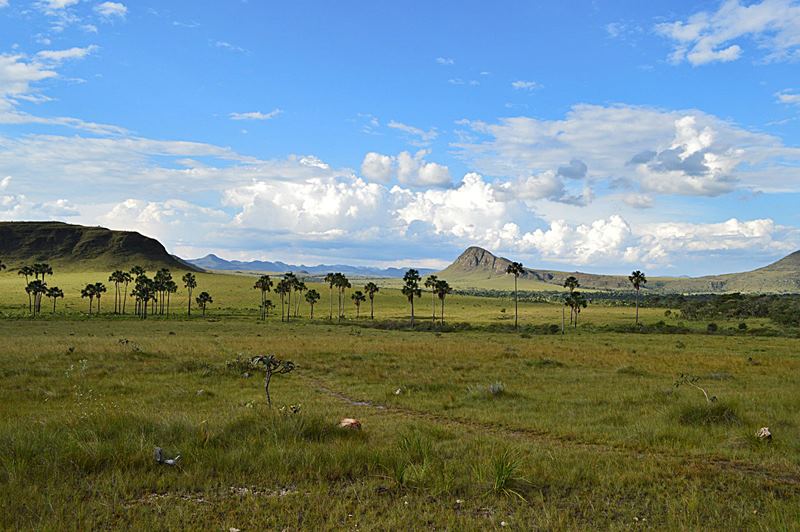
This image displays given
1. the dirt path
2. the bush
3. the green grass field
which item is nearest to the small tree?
the green grass field

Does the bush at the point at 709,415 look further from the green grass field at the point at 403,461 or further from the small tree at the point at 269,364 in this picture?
the small tree at the point at 269,364

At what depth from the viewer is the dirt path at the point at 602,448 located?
9.63m

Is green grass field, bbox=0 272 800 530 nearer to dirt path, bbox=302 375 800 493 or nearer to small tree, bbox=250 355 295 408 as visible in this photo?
dirt path, bbox=302 375 800 493

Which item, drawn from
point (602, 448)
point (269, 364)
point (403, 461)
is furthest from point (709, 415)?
point (269, 364)

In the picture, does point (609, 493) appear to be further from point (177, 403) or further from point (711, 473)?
point (177, 403)

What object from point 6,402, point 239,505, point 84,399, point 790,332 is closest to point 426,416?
point 239,505

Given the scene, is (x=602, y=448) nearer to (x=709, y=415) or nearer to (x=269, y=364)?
(x=709, y=415)

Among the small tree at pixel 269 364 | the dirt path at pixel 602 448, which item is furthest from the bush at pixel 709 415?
the small tree at pixel 269 364

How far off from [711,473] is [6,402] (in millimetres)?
19598

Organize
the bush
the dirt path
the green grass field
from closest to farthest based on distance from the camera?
the green grass field → the dirt path → the bush

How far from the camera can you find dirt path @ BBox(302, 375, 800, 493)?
9633mm

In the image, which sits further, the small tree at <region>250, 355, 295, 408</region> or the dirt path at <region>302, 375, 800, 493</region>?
the small tree at <region>250, 355, 295, 408</region>

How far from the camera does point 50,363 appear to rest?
26.9 m

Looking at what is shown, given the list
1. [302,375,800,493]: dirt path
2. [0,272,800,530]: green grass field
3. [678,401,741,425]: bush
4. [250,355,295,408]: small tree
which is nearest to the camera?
[0,272,800,530]: green grass field
